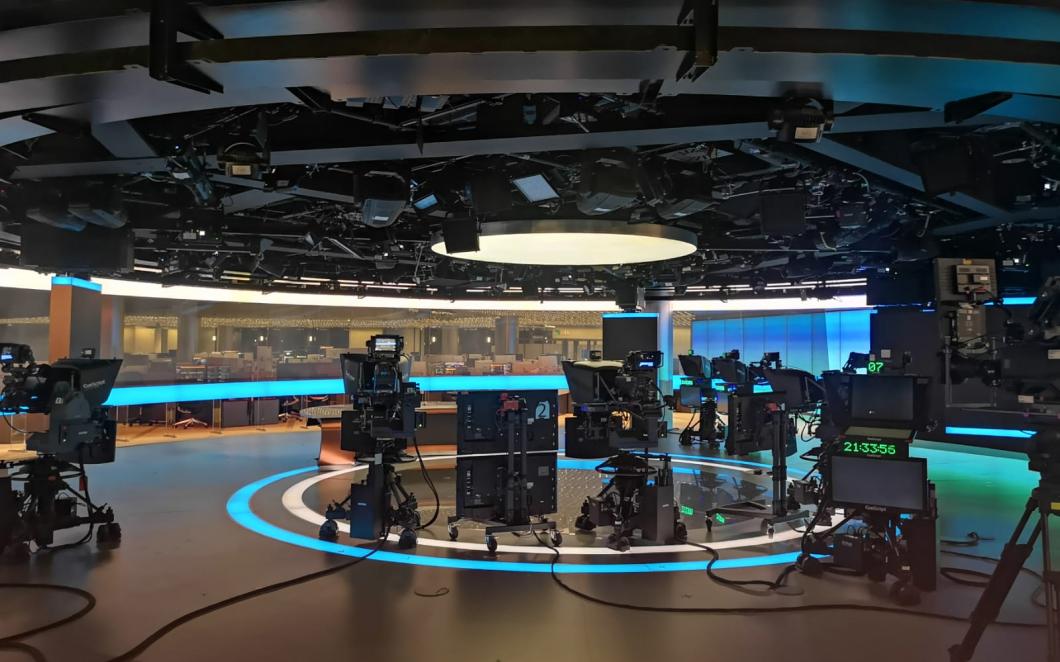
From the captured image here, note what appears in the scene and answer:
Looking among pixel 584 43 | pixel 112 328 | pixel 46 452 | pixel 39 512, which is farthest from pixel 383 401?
pixel 112 328

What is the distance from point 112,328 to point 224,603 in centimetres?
1089

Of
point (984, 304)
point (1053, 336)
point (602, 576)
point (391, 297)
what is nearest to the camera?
point (1053, 336)

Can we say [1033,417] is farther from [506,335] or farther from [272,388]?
[506,335]

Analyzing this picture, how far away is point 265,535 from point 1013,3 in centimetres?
608

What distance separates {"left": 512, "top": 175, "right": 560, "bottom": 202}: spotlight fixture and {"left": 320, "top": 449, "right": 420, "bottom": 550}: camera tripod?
263cm

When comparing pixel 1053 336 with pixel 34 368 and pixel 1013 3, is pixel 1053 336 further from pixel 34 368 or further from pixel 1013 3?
pixel 34 368

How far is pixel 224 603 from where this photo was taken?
3.76 meters

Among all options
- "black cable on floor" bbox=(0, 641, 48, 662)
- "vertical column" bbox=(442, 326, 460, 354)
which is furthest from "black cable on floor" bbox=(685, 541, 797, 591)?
"vertical column" bbox=(442, 326, 460, 354)

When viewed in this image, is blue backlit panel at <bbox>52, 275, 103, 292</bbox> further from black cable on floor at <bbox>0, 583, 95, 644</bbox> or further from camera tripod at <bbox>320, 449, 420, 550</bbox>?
camera tripod at <bbox>320, 449, 420, 550</bbox>

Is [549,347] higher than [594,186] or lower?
lower

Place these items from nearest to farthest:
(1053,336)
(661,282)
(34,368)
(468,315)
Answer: (1053,336) < (34,368) < (661,282) < (468,315)

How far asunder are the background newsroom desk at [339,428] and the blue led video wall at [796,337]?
11.1 m

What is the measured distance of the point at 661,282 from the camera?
12.9m

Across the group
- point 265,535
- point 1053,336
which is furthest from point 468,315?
point 1053,336
